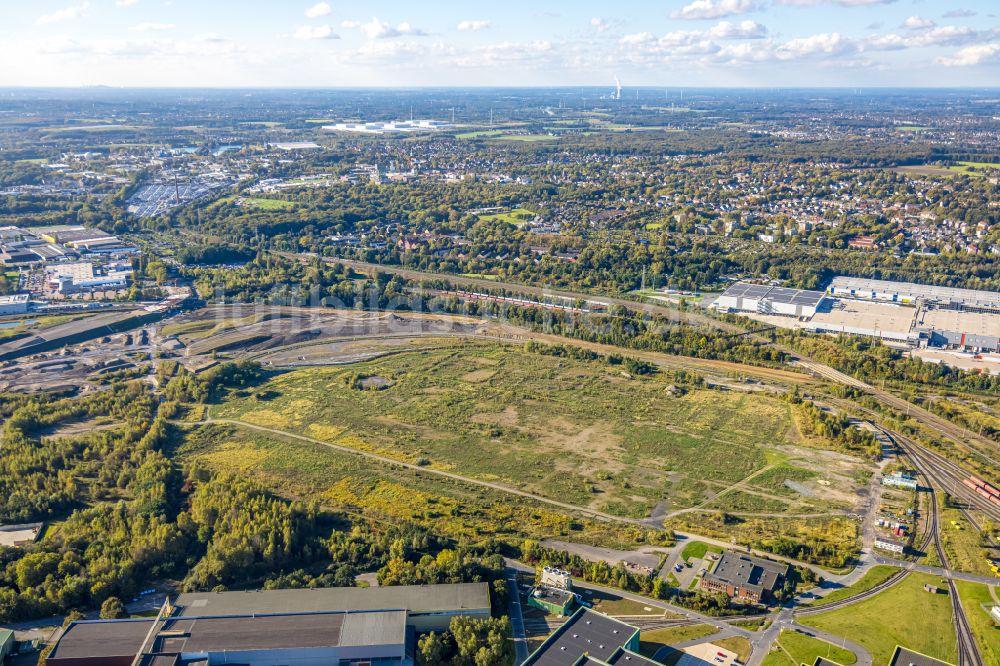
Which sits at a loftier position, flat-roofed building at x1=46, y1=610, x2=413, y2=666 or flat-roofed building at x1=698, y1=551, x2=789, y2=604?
flat-roofed building at x1=46, y1=610, x2=413, y2=666

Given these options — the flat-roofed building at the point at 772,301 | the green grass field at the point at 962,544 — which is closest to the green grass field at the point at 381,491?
the green grass field at the point at 962,544

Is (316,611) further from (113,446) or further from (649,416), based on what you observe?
(649,416)

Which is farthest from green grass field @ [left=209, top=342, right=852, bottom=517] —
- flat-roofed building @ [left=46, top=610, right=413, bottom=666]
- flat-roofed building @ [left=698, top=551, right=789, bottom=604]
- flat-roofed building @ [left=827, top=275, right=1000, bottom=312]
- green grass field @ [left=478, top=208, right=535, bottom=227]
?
green grass field @ [left=478, top=208, right=535, bottom=227]

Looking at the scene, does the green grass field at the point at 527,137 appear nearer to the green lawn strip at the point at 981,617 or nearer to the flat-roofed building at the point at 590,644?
the green lawn strip at the point at 981,617

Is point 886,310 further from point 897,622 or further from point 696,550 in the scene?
point 897,622

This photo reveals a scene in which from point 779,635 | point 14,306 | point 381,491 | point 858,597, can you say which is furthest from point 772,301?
point 14,306

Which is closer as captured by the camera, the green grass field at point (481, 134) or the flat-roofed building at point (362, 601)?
the flat-roofed building at point (362, 601)

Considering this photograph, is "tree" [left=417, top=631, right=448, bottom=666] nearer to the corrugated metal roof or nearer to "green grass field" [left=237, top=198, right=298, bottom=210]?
the corrugated metal roof
